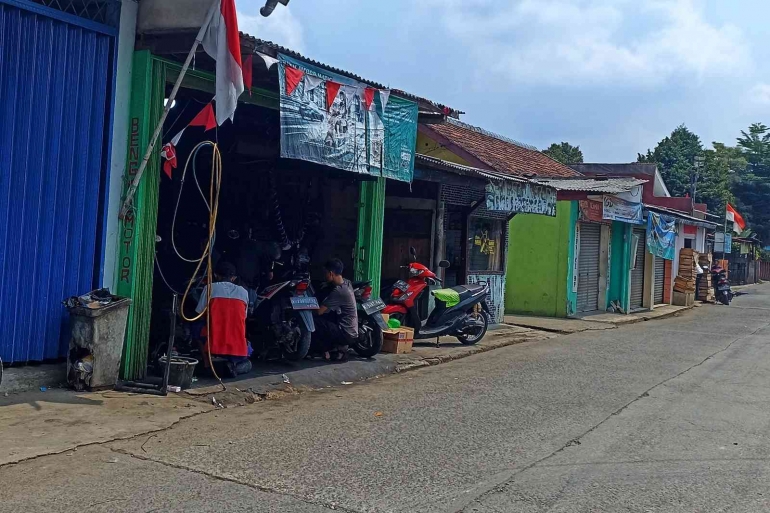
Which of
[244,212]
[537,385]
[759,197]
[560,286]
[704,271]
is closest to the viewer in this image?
[537,385]

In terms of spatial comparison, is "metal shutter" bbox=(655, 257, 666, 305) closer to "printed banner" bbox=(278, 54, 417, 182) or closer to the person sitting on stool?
"printed banner" bbox=(278, 54, 417, 182)

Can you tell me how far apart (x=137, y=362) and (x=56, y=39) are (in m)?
3.34

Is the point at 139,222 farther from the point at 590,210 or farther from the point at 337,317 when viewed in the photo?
the point at 590,210

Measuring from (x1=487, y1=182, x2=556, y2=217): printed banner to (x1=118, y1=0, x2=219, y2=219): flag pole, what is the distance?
24.1 feet

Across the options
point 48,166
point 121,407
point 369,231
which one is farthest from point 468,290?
point 48,166

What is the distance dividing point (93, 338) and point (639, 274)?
20.5 metres

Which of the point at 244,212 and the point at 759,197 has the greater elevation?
the point at 759,197

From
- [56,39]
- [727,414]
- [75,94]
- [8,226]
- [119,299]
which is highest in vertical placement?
[56,39]

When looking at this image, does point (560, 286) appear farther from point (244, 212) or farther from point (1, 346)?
point (1, 346)

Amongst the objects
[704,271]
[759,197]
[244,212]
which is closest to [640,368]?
[244,212]

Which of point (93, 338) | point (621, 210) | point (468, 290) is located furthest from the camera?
point (621, 210)

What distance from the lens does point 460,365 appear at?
1114cm

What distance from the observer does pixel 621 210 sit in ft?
66.6

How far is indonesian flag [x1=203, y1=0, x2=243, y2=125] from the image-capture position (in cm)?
743
